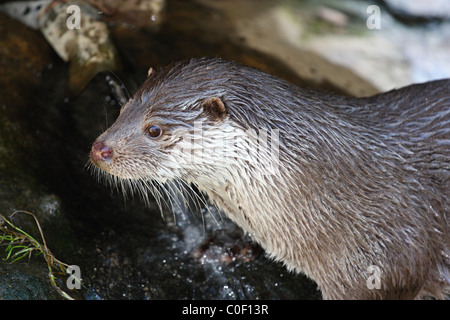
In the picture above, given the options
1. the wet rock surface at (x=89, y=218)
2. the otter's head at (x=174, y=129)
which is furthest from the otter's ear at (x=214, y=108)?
the wet rock surface at (x=89, y=218)

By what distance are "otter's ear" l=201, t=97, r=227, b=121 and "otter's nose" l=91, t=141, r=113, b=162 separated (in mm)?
431

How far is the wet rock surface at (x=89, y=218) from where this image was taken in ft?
8.84

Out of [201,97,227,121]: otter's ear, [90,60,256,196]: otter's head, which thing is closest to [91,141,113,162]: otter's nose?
[90,60,256,196]: otter's head

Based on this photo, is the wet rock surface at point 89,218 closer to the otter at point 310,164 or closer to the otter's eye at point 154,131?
the otter at point 310,164

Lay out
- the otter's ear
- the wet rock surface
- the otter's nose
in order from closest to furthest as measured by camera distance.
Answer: the otter's ear
the otter's nose
the wet rock surface

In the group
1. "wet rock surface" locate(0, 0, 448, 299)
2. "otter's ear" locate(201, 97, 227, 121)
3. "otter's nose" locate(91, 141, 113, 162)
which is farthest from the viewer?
"wet rock surface" locate(0, 0, 448, 299)

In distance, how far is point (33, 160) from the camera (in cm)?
297

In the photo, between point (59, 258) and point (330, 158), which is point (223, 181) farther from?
point (59, 258)

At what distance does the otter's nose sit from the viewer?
241 centimetres

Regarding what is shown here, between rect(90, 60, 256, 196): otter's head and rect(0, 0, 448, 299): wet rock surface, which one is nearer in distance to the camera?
rect(90, 60, 256, 196): otter's head

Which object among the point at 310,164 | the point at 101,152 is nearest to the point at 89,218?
the point at 101,152

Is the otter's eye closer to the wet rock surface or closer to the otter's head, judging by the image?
the otter's head
